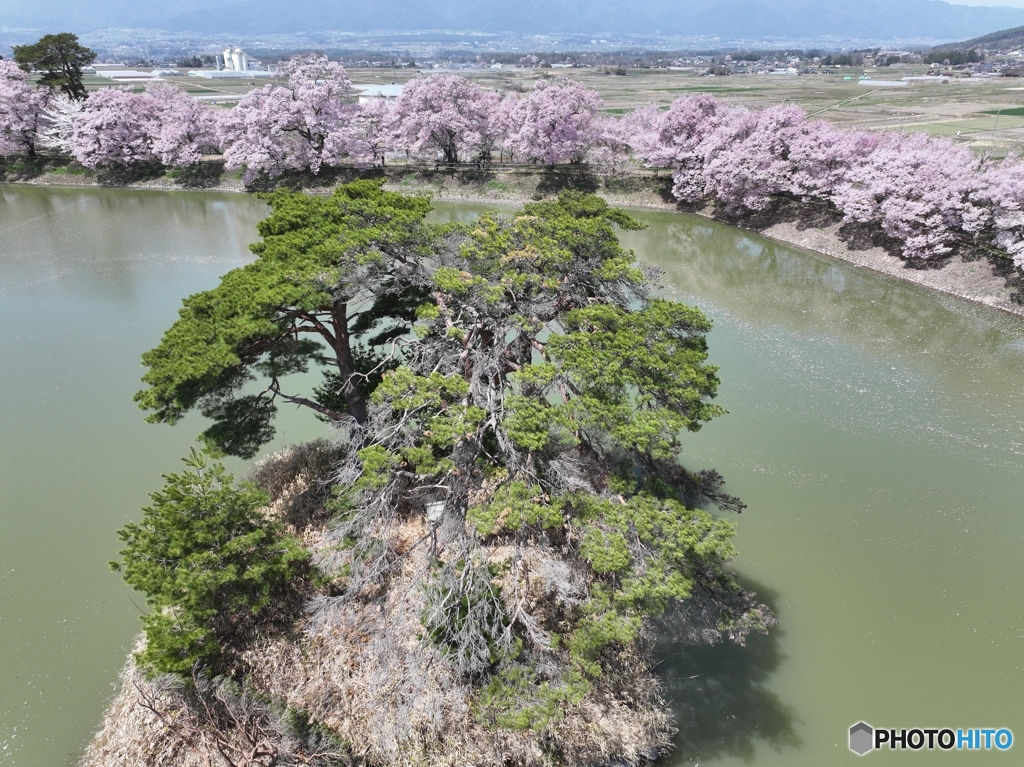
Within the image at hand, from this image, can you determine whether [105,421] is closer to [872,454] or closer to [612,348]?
[612,348]

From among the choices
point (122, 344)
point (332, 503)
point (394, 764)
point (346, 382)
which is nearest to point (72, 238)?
point (122, 344)

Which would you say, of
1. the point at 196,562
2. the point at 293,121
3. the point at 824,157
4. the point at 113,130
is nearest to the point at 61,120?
the point at 113,130

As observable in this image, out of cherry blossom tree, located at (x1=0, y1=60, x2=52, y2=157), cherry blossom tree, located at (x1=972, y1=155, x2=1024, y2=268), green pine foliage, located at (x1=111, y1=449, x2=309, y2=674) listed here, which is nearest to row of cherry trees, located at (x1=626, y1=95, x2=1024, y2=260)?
cherry blossom tree, located at (x1=972, y1=155, x2=1024, y2=268)

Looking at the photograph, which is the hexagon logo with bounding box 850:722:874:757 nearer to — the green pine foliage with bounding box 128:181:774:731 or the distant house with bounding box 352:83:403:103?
the green pine foliage with bounding box 128:181:774:731

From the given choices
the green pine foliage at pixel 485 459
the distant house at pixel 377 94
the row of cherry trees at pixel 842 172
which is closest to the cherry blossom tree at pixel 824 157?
the row of cherry trees at pixel 842 172

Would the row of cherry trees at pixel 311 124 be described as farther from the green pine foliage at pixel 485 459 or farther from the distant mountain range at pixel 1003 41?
the distant mountain range at pixel 1003 41

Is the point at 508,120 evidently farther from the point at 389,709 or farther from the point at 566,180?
the point at 389,709
